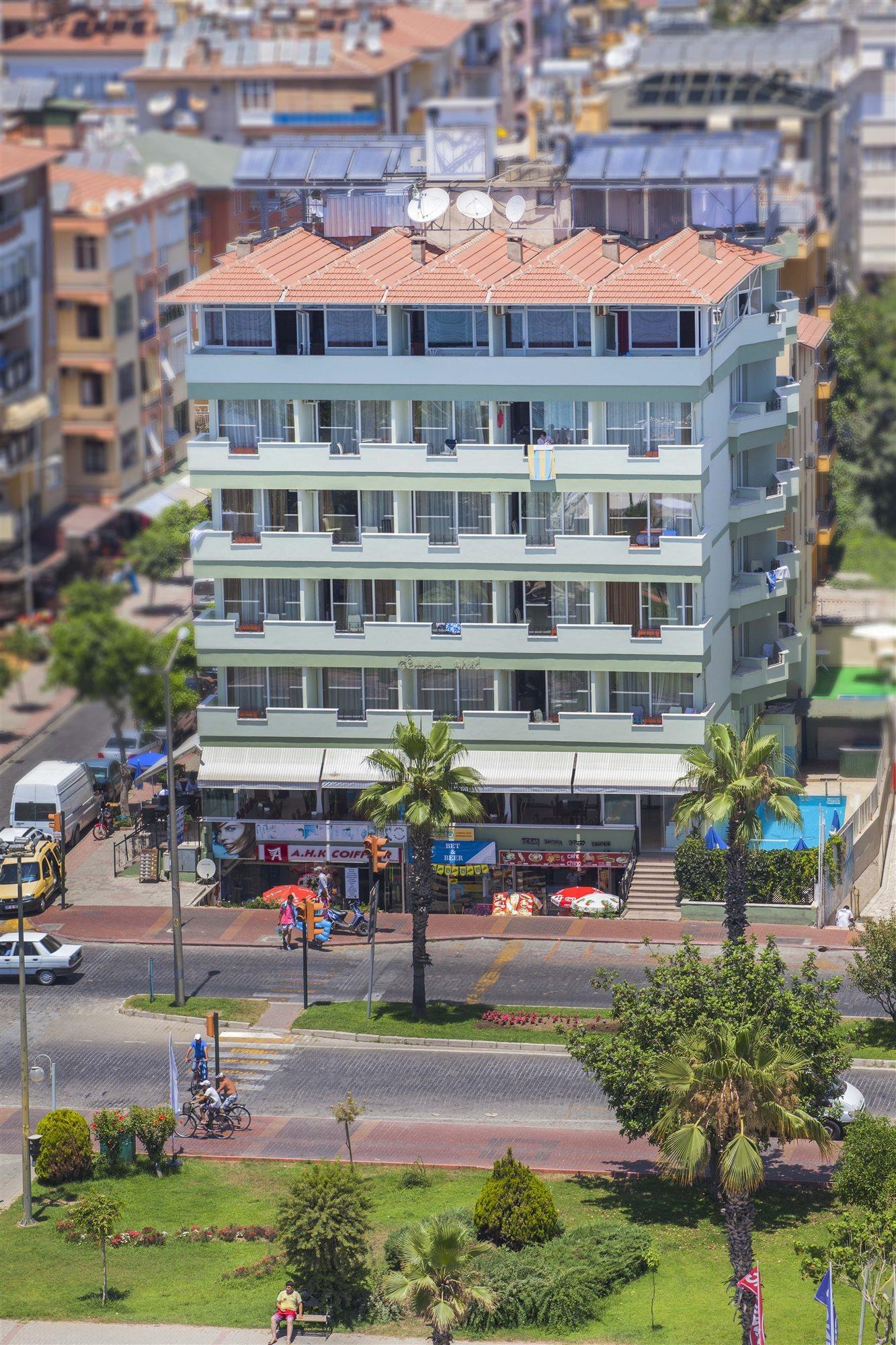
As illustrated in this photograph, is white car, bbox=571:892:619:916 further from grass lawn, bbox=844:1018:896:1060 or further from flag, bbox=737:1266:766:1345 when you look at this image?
flag, bbox=737:1266:766:1345

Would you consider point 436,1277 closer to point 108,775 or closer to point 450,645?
point 450,645

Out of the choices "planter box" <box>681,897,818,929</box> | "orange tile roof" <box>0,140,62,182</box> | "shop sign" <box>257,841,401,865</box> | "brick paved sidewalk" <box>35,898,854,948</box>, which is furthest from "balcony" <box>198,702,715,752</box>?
"orange tile roof" <box>0,140,62,182</box>

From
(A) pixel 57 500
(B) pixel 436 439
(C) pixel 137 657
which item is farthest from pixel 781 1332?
(A) pixel 57 500

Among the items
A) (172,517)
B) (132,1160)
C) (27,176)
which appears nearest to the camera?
(132,1160)

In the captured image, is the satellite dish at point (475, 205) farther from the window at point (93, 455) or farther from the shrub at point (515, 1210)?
the window at point (93, 455)

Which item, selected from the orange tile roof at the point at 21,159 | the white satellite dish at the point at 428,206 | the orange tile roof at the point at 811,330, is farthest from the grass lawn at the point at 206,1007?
the orange tile roof at the point at 21,159

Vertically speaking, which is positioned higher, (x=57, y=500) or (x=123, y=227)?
(x=123, y=227)

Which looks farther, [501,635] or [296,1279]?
[501,635]

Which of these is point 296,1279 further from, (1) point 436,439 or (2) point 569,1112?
(1) point 436,439
